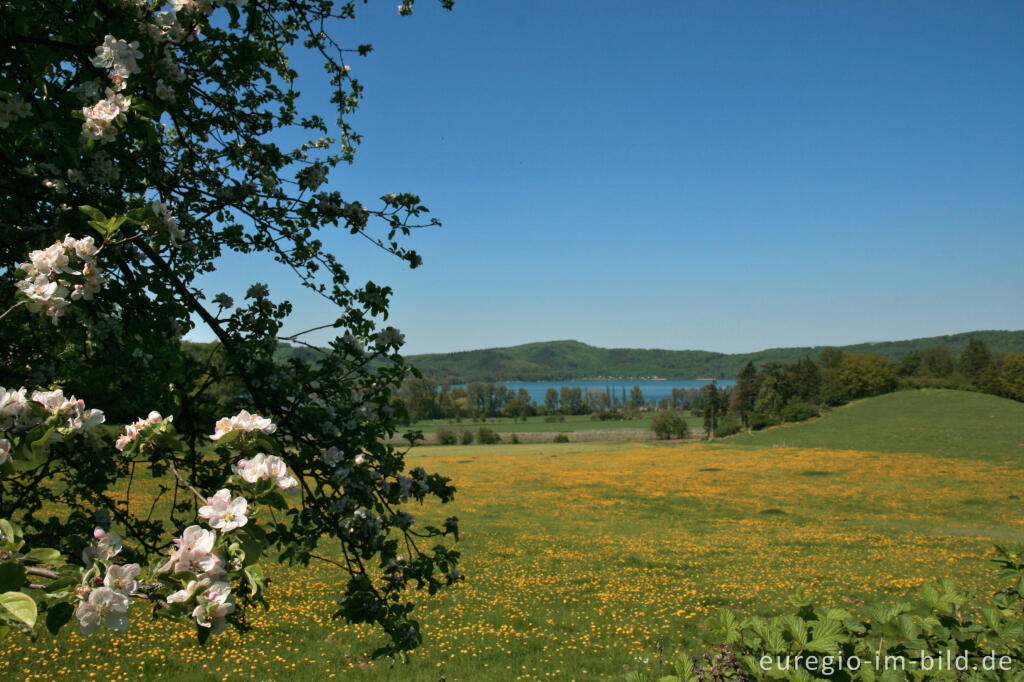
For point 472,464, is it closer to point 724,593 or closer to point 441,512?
point 441,512

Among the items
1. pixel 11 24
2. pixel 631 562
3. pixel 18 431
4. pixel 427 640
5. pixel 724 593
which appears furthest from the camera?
pixel 631 562

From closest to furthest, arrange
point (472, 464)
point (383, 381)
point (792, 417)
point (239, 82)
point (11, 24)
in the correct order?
point (11, 24), point (383, 381), point (239, 82), point (472, 464), point (792, 417)

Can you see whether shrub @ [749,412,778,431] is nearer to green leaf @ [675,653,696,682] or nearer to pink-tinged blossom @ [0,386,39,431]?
green leaf @ [675,653,696,682]

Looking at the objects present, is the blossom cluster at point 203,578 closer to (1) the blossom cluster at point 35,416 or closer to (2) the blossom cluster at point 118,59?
(1) the blossom cluster at point 35,416

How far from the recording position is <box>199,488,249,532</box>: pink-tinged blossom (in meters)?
1.86

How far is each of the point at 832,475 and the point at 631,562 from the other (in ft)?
93.0

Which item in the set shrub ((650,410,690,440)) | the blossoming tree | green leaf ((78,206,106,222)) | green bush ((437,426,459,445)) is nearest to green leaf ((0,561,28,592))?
the blossoming tree

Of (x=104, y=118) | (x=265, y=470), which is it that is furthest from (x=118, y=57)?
(x=265, y=470)

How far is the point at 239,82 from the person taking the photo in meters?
5.47

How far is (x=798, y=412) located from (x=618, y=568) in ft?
241

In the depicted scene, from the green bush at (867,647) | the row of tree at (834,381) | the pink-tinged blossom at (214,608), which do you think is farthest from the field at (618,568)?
the row of tree at (834,381)

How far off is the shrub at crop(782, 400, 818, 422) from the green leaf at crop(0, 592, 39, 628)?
86.8 meters

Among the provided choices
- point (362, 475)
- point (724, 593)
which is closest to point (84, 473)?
point (362, 475)

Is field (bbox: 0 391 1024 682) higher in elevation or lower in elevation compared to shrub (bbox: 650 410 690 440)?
higher
